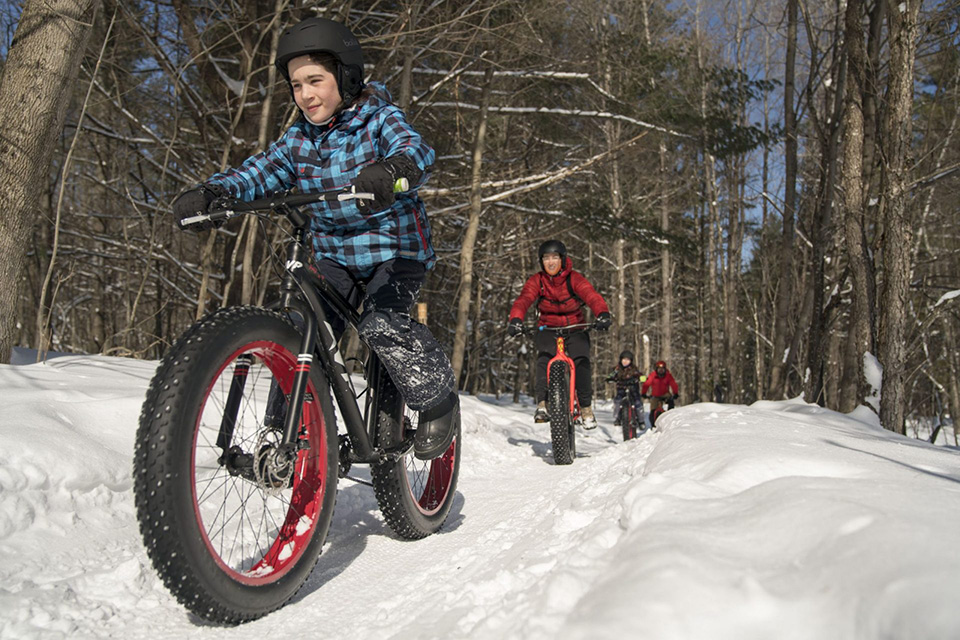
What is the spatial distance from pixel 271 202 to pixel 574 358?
476 centimetres

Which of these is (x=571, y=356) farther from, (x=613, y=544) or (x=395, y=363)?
(x=613, y=544)

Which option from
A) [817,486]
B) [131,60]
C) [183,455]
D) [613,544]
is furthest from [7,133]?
[131,60]

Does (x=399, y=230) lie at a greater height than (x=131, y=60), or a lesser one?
lesser

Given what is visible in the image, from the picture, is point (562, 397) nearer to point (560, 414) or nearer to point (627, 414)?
point (560, 414)

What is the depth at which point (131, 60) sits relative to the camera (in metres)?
10.6

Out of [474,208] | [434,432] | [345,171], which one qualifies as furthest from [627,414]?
[345,171]

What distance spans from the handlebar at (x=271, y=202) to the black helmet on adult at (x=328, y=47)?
65cm

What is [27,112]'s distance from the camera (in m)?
4.57

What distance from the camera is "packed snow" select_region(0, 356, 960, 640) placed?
131cm

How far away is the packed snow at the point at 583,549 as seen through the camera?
131 cm

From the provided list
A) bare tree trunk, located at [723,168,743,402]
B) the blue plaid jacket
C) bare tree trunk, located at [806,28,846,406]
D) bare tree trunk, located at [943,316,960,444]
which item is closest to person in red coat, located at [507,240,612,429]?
the blue plaid jacket

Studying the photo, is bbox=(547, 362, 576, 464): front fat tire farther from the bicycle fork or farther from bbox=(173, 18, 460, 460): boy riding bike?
bbox=(173, 18, 460, 460): boy riding bike

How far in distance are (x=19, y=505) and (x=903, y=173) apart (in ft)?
24.4

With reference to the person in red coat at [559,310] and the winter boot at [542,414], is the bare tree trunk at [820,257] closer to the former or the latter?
the person in red coat at [559,310]
